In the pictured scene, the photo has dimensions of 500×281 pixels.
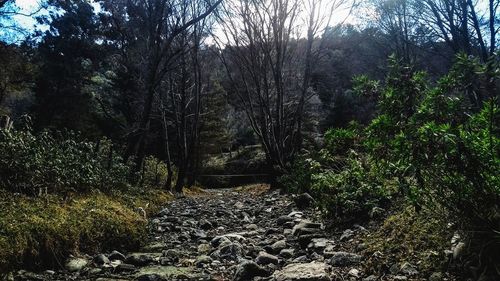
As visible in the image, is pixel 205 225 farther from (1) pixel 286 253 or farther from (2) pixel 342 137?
(2) pixel 342 137

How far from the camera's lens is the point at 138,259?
4.39 meters

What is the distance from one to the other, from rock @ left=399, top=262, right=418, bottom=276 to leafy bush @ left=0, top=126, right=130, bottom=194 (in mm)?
4758

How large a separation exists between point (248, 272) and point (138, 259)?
1.43m

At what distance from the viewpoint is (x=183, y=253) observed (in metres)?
4.84

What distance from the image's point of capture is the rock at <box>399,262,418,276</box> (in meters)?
3.16

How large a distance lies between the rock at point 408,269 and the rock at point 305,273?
0.62 m

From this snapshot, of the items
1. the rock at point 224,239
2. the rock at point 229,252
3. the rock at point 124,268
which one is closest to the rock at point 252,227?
the rock at point 224,239

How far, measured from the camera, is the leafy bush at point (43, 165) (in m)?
5.22

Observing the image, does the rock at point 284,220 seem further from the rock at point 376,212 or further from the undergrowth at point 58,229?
the undergrowth at point 58,229

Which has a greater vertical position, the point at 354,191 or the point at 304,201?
the point at 354,191

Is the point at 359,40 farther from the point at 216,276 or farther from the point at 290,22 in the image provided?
the point at 216,276

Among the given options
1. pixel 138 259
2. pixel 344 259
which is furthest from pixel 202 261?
pixel 344 259

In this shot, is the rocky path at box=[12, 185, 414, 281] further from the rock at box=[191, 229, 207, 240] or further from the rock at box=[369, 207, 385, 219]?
the rock at box=[369, 207, 385, 219]

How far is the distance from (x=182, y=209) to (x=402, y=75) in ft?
21.7
